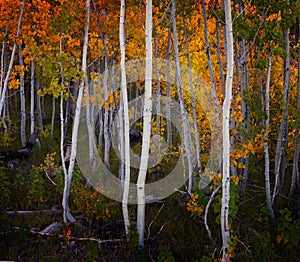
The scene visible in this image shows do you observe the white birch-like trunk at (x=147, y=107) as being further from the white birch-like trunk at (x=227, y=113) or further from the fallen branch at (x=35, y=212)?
the fallen branch at (x=35, y=212)

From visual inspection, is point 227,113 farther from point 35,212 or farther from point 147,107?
point 35,212

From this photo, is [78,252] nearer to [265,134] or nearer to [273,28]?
[265,134]

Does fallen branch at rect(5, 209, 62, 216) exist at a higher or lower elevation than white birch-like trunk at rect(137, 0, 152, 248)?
lower

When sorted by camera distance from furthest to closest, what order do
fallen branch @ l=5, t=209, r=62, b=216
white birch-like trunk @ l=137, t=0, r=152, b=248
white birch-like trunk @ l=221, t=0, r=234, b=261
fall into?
1. fallen branch @ l=5, t=209, r=62, b=216
2. white birch-like trunk @ l=137, t=0, r=152, b=248
3. white birch-like trunk @ l=221, t=0, r=234, b=261

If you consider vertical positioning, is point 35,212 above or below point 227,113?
below

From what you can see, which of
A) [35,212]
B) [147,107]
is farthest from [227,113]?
[35,212]

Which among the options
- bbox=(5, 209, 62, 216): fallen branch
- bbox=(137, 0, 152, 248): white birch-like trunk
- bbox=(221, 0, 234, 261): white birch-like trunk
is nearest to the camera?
bbox=(221, 0, 234, 261): white birch-like trunk

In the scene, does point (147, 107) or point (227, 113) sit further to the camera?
point (147, 107)

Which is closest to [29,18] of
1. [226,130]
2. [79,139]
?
[79,139]

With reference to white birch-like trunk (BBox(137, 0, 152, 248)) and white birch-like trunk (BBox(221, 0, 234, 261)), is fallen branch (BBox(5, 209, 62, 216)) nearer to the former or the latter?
white birch-like trunk (BBox(137, 0, 152, 248))

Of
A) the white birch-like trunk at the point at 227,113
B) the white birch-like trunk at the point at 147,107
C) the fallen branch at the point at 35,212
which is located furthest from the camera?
the fallen branch at the point at 35,212

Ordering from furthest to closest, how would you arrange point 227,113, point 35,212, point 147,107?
point 35,212, point 147,107, point 227,113

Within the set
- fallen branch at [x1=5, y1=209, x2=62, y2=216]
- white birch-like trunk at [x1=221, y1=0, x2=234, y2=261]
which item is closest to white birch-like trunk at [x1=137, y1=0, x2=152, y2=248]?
white birch-like trunk at [x1=221, y1=0, x2=234, y2=261]

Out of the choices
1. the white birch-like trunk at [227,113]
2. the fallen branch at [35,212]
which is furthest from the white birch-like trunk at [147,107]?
the fallen branch at [35,212]
